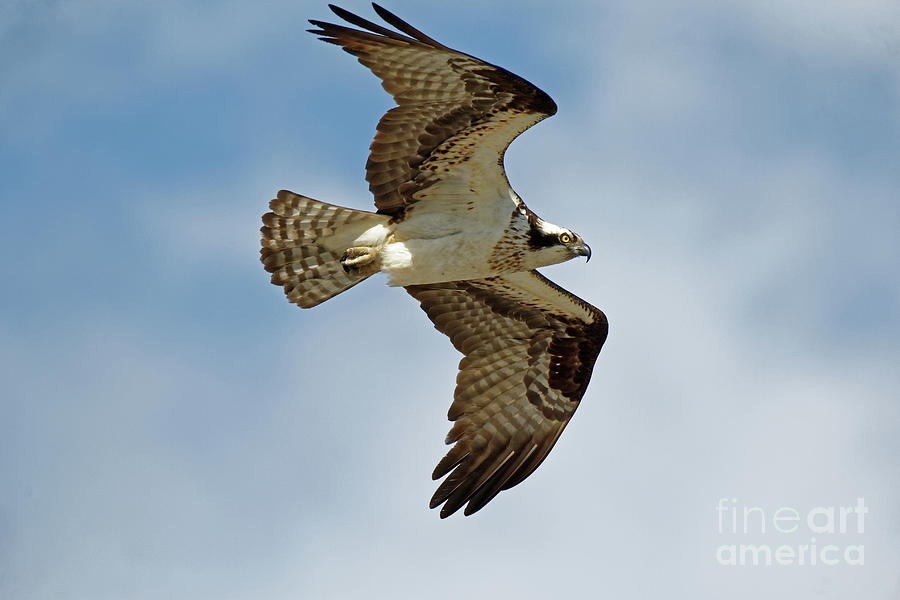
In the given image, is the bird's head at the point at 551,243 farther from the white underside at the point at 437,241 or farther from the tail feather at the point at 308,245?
the tail feather at the point at 308,245

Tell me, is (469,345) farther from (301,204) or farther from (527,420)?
(301,204)

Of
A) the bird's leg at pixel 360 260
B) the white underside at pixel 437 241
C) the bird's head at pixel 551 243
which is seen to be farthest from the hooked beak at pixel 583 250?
the bird's leg at pixel 360 260

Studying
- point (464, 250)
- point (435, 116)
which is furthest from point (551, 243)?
point (435, 116)

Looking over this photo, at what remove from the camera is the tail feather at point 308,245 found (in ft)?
37.3

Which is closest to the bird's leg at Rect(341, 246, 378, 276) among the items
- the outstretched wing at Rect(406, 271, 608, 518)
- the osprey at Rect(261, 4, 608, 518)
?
the osprey at Rect(261, 4, 608, 518)

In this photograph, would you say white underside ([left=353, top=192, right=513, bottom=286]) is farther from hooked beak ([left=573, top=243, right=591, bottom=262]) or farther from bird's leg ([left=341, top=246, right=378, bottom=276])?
hooked beak ([left=573, top=243, right=591, bottom=262])

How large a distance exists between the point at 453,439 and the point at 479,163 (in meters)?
2.78

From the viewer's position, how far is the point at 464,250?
11.1 meters

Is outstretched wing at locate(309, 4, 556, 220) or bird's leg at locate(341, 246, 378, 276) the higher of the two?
outstretched wing at locate(309, 4, 556, 220)

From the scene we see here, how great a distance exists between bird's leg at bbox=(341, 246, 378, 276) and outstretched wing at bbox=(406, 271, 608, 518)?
115 centimetres

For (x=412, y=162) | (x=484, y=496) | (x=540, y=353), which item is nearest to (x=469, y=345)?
(x=540, y=353)

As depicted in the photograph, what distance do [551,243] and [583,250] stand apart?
331mm

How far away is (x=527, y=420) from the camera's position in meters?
12.3

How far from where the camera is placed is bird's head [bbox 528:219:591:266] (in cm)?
1114
